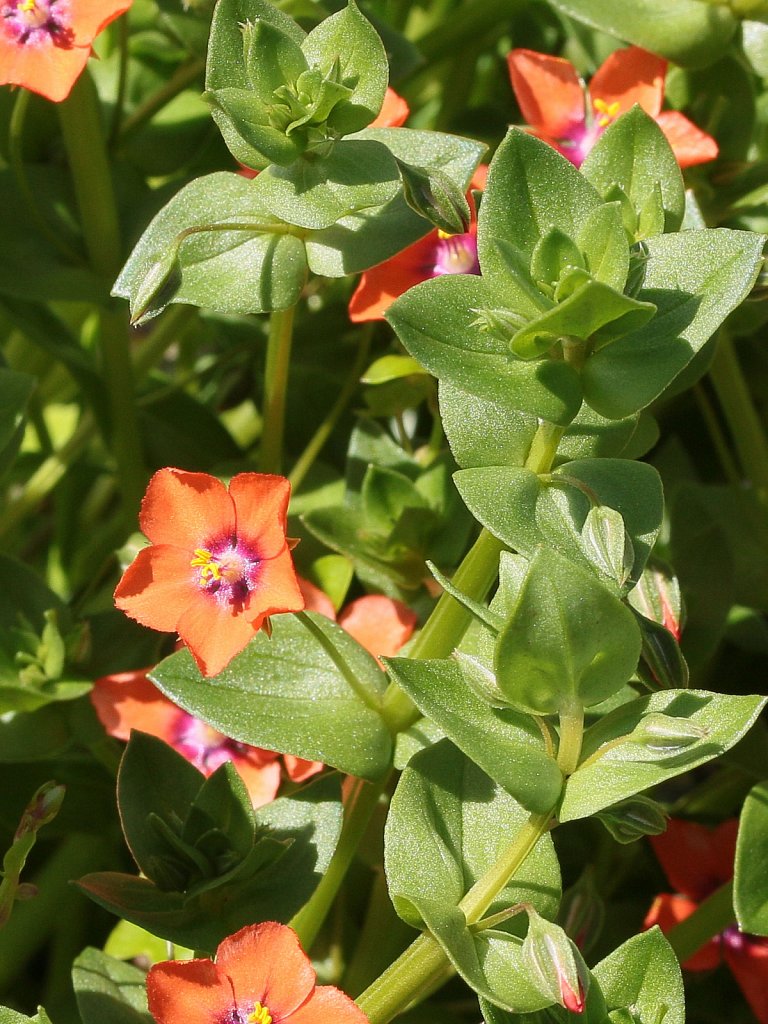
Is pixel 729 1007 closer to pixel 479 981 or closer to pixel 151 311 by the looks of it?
pixel 479 981

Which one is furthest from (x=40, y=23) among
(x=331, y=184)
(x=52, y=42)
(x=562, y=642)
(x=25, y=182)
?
(x=562, y=642)

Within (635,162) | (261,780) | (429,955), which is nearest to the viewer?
(429,955)

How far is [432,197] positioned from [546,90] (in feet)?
1.18

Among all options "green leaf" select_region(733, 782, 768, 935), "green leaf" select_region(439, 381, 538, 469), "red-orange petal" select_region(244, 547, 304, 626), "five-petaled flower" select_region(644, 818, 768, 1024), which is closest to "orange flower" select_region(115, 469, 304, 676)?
"red-orange petal" select_region(244, 547, 304, 626)

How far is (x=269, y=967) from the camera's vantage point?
68 cm

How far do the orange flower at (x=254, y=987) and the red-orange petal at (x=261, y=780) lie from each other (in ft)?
0.74

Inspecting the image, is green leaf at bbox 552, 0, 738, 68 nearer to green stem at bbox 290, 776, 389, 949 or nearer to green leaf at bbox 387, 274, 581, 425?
green leaf at bbox 387, 274, 581, 425

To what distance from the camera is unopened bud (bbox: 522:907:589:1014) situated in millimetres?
595

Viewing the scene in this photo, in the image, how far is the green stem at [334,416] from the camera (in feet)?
3.58

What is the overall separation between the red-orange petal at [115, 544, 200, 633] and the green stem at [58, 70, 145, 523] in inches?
14.3

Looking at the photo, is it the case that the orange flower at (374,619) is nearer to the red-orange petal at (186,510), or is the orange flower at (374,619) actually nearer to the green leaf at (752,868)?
the red-orange petal at (186,510)

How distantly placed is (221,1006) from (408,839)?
14 cm

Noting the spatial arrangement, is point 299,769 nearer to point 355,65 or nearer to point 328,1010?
point 328,1010

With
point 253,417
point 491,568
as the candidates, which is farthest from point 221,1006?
point 253,417
